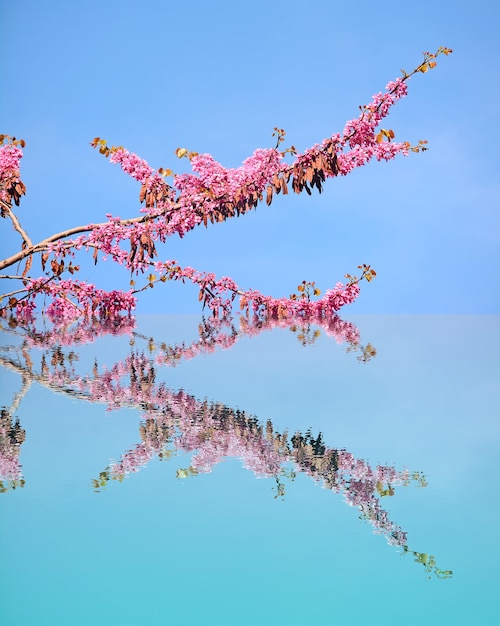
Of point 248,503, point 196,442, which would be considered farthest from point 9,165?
point 248,503

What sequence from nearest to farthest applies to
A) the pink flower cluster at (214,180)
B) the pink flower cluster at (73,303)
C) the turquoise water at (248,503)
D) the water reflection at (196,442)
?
the turquoise water at (248,503), the water reflection at (196,442), the pink flower cluster at (214,180), the pink flower cluster at (73,303)

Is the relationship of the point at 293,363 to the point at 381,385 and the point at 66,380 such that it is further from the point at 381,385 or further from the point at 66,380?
the point at 66,380

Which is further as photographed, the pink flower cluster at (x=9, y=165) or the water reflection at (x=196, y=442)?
the pink flower cluster at (x=9, y=165)

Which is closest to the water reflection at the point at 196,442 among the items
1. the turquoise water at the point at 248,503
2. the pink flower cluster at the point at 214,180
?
the turquoise water at the point at 248,503

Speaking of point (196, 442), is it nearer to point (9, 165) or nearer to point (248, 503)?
point (248, 503)

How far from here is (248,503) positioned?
1833mm

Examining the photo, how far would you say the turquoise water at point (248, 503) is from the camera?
4.51 ft

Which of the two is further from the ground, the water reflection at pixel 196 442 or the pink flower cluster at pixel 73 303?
the pink flower cluster at pixel 73 303

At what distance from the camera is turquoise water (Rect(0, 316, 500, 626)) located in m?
1.38

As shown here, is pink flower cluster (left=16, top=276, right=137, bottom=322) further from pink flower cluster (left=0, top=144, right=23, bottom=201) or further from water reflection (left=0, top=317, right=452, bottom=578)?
water reflection (left=0, top=317, right=452, bottom=578)

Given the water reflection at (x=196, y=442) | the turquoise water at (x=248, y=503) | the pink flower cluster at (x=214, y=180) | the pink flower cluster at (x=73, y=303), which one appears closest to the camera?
the turquoise water at (x=248, y=503)

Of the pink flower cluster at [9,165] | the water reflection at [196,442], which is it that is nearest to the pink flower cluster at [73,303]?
the pink flower cluster at [9,165]

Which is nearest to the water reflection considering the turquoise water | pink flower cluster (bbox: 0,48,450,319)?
the turquoise water

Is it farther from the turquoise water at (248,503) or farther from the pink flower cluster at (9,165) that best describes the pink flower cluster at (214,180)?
the turquoise water at (248,503)
